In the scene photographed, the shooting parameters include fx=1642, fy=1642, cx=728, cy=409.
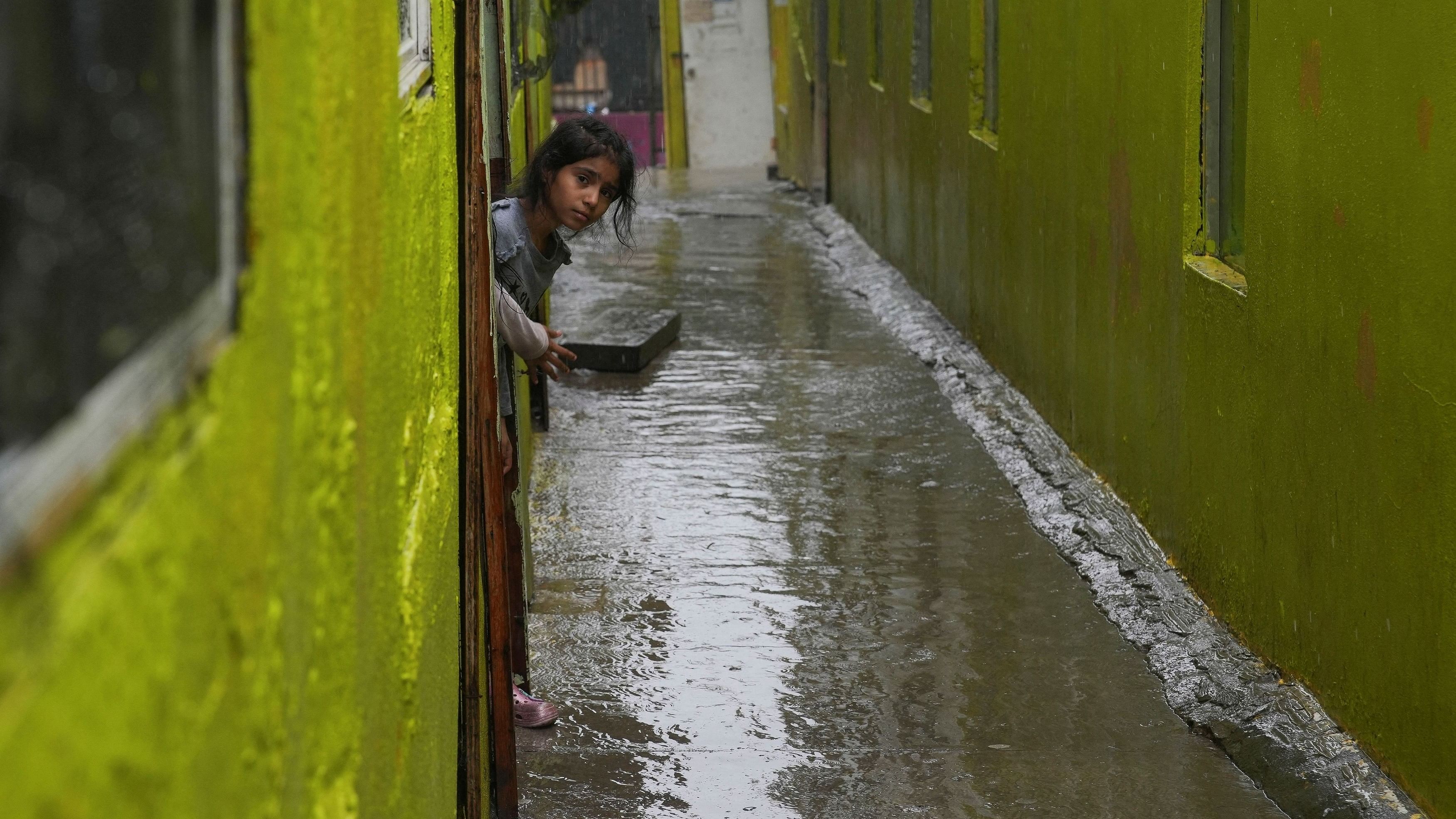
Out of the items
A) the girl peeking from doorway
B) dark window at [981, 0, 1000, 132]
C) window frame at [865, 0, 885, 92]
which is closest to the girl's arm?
the girl peeking from doorway

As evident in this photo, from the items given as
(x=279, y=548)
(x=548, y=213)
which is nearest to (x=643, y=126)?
(x=548, y=213)

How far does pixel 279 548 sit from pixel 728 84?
2233cm

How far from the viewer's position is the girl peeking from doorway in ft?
12.7

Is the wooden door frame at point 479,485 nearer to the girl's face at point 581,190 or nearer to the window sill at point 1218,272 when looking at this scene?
the girl's face at point 581,190

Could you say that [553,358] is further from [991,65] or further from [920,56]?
[920,56]

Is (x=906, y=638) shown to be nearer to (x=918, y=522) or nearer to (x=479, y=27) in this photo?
(x=918, y=522)

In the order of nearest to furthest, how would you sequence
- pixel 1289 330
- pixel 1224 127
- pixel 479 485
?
pixel 479 485 → pixel 1289 330 → pixel 1224 127

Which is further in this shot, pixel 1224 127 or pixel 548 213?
pixel 1224 127

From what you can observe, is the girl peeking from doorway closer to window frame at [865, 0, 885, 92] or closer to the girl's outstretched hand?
the girl's outstretched hand

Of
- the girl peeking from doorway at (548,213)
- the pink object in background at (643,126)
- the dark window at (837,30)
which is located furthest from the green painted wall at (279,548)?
the pink object in background at (643,126)

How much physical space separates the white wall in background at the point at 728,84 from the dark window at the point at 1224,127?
17.8 metres

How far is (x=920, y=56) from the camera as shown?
11102 mm

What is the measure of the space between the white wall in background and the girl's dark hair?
18699mm

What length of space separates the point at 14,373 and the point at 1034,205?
277 inches
